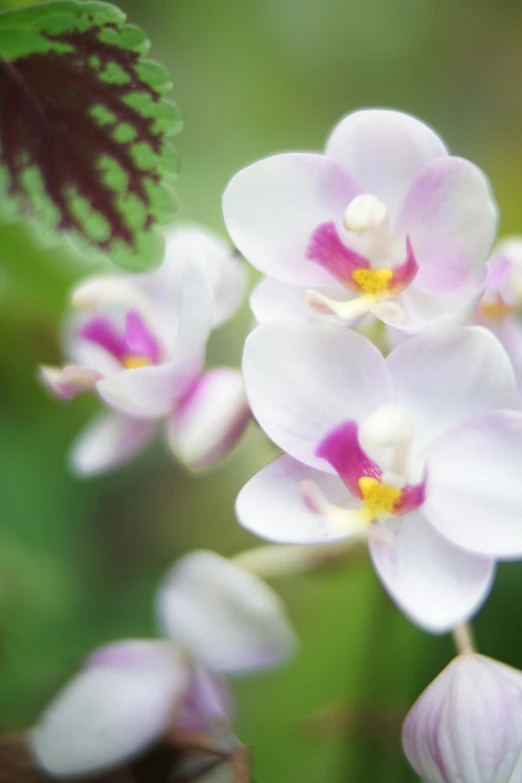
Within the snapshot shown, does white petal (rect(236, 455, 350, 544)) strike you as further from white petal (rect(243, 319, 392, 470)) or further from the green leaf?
the green leaf

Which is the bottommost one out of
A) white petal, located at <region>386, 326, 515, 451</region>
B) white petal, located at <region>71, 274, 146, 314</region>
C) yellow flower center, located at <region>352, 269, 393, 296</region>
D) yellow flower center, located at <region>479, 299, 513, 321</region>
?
white petal, located at <region>71, 274, 146, 314</region>

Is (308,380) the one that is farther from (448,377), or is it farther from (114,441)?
(114,441)

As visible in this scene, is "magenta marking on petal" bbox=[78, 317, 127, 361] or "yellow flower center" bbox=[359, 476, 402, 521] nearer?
"yellow flower center" bbox=[359, 476, 402, 521]

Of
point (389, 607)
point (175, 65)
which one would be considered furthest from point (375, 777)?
point (175, 65)

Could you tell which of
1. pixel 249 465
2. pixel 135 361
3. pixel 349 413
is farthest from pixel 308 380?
pixel 249 465

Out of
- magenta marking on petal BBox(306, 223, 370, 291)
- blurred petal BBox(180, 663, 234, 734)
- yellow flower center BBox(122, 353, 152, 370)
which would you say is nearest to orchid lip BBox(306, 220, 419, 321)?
magenta marking on petal BBox(306, 223, 370, 291)

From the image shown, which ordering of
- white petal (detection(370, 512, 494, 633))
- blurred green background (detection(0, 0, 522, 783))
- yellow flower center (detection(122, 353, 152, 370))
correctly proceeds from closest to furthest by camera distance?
white petal (detection(370, 512, 494, 633)) → yellow flower center (detection(122, 353, 152, 370)) → blurred green background (detection(0, 0, 522, 783))
